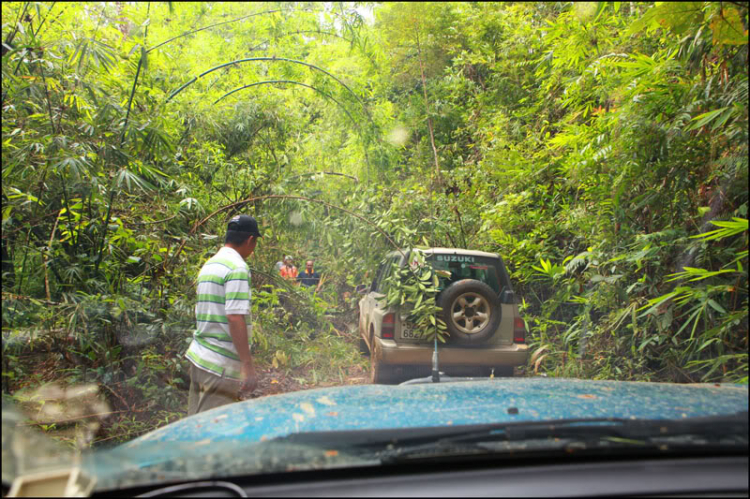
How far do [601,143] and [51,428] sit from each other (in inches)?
234

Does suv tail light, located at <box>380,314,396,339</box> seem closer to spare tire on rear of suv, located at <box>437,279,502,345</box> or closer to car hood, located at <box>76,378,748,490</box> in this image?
spare tire on rear of suv, located at <box>437,279,502,345</box>

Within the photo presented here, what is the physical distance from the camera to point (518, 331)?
639 cm

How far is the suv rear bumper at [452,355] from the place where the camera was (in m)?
6.14

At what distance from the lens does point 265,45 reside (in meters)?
6.70

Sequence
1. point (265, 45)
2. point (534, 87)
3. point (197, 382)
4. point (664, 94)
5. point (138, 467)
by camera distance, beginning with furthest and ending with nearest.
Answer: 1. point (534, 87)
2. point (265, 45)
3. point (664, 94)
4. point (197, 382)
5. point (138, 467)

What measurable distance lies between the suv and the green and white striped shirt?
9.43 feet

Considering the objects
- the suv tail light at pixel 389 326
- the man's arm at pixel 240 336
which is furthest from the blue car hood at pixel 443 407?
the suv tail light at pixel 389 326

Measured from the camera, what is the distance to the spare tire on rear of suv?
598cm

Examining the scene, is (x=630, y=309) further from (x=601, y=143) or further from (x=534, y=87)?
(x=534, y=87)

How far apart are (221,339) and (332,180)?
4.22 metres

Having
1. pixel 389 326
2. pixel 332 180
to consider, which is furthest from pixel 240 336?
pixel 332 180

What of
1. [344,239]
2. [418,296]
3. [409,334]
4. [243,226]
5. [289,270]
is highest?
[344,239]

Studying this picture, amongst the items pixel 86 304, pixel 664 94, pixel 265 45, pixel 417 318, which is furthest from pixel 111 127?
pixel 664 94

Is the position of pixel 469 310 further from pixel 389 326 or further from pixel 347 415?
pixel 347 415
